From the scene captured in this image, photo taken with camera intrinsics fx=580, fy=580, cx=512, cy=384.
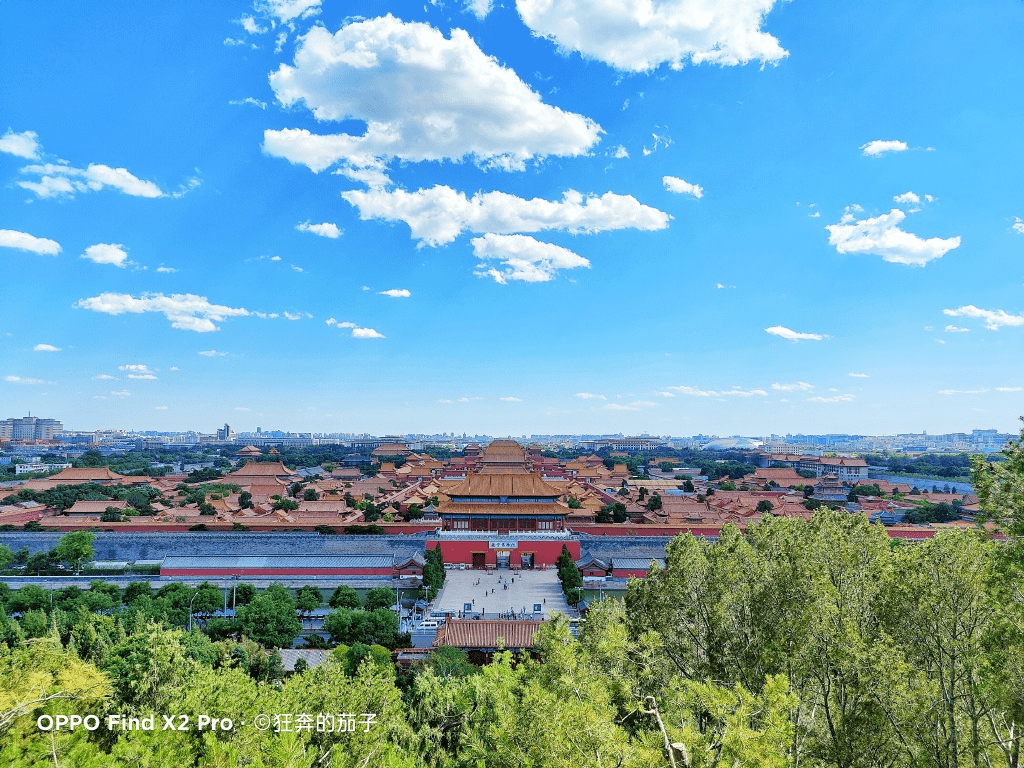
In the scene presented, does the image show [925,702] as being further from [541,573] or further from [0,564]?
[0,564]

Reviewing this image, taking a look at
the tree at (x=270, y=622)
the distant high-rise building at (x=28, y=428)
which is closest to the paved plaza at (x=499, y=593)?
the tree at (x=270, y=622)

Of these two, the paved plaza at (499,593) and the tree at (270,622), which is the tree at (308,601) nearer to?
the tree at (270,622)

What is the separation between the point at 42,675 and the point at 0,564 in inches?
919

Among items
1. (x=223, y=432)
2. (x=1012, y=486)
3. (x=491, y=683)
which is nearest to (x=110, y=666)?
(x=491, y=683)

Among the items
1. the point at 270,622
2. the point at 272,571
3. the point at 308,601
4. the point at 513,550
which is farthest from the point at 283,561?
the point at 513,550

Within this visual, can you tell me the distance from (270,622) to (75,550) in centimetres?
1511

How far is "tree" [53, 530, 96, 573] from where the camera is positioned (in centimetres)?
2511

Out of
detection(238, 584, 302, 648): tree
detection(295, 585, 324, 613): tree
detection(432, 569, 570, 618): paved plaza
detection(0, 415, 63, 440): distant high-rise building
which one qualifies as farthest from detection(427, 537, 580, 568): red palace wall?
detection(0, 415, 63, 440): distant high-rise building

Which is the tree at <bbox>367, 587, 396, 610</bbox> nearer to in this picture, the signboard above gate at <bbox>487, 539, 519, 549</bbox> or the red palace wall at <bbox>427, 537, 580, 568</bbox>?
the red palace wall at <bbox>427, 537, 580, 568</bbox>

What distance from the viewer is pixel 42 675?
23.8 ft

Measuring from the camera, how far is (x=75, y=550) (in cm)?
2514

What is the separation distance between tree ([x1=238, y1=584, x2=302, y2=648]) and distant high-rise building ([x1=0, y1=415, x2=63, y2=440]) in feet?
543

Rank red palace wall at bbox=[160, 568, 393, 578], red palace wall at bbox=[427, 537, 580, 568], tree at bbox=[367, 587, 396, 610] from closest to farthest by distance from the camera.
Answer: tree at bbox=[367, 587, 396, 610], red palace wall at bbox=[160, 568, 393, 578], red palace wall at bbox=[427, 537, 580, 568]

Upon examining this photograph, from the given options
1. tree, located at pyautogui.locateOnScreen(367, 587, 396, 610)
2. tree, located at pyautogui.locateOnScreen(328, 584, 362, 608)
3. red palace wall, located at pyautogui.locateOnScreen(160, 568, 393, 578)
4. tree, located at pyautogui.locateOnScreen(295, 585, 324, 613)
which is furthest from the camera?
red palace wall, located at pyautogui.locateOnScreen(160, 568, 393, 578)
